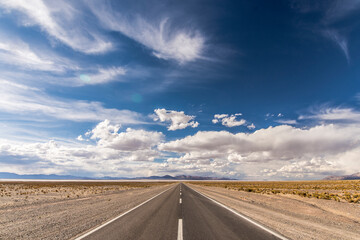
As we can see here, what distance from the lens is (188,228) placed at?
701 centimetres

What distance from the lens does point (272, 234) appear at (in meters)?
6.29

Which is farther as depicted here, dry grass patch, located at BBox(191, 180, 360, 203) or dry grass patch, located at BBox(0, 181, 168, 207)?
dry grass patch, located at BBox(191, 180, 360, 203)

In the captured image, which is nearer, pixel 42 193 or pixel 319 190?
pixel 42 193

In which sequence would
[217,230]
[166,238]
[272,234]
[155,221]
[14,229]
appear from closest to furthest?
[166,238]
[272,234]
[217,230]
[14,229]
[155,221]

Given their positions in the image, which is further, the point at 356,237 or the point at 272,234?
the point at 356,237

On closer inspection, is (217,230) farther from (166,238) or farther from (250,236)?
(166,238)

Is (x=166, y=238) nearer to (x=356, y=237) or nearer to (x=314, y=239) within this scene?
(x=314, y=239)

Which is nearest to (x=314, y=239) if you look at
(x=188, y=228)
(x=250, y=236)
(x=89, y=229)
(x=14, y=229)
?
(x=250, y=236)

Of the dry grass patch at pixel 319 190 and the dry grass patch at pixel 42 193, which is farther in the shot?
the dry grass patch at pixel 319 190

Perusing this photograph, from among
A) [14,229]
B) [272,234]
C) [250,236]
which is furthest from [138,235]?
[14,229]

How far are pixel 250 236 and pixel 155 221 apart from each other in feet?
12.8

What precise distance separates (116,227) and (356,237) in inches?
338

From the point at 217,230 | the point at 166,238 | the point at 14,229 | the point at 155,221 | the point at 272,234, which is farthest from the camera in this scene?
the point at 155,221

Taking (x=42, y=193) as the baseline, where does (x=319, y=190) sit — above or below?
below
